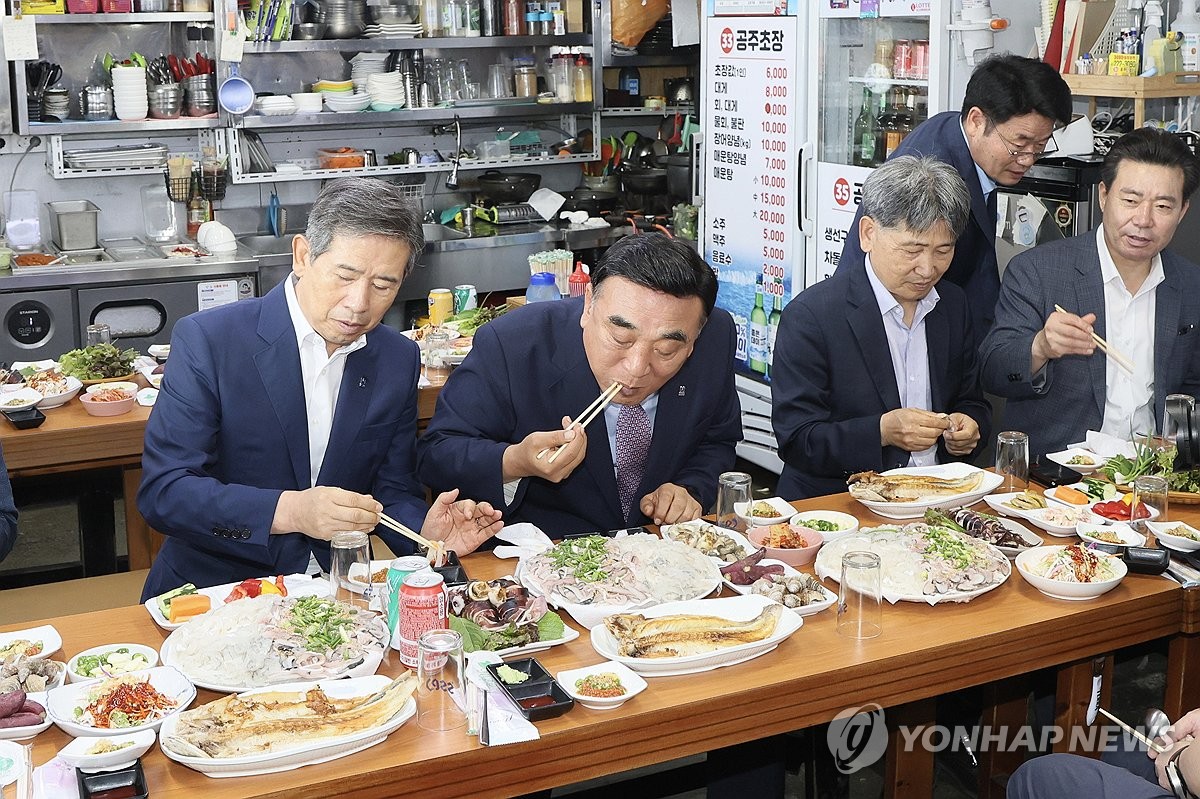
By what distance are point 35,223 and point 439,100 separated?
1.94 meters

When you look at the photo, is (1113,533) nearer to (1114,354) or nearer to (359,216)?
(1114,354)

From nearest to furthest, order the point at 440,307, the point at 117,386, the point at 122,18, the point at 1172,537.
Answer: the point at 1172,537 < the point at 117,386 < the point at 440,307 < the point at 122,18

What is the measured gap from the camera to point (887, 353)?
319 cm

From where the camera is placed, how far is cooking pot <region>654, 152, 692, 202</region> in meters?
6.39

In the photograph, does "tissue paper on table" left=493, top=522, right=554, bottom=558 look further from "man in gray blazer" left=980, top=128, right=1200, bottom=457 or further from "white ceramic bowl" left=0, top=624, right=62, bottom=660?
"man in gray blazer" left=980, top=128, right=1200, bottom=457

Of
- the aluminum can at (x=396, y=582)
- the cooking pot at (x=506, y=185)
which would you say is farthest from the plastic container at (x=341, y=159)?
the aluminum can at (x=396, y=582)

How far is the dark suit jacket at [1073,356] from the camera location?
335 centimetres

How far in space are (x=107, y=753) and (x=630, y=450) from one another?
1437mm

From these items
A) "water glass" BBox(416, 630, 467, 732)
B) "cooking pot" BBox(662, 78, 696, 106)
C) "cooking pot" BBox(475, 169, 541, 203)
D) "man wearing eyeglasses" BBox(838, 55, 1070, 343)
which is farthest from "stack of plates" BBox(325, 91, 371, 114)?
"water glass" BBox(416, 630, 467, 732)

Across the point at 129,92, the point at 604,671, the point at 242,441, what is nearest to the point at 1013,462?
the point at 604,671

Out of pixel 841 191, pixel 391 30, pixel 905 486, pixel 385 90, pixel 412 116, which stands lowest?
pixel 905 486

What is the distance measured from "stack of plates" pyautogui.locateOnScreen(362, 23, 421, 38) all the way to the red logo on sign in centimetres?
218

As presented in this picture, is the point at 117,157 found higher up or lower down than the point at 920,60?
lower down

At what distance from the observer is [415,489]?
290 cm
